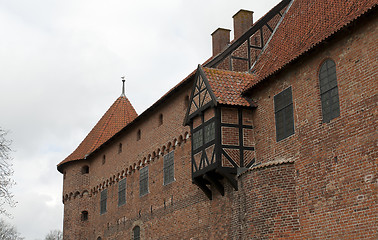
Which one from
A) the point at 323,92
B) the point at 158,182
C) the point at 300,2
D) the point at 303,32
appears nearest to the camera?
the point at 323,92

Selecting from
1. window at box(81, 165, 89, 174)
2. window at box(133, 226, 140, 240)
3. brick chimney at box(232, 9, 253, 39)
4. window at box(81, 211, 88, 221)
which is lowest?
window at box(133, 226, 140, 240)

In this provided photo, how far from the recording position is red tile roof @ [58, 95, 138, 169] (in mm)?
28812

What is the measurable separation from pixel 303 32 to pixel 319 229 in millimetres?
5832

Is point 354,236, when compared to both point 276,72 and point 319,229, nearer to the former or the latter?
point 319,229

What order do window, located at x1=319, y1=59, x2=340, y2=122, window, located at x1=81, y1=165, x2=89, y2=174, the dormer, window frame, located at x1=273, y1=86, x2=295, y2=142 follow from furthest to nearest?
window, located at x1=81, y1=165, x2=89, y2=174, the dormer, window frame, located at x1=273, y1=86, x2=295, y2=142, window, located at x1=319, y1=59, x2=340, y2=122

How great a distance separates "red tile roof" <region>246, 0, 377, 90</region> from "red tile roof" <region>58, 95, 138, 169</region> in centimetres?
1389

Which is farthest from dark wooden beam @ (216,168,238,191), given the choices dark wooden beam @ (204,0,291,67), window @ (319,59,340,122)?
dark wooden beam @ (204,0,291,67)

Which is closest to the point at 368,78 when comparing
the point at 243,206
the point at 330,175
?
the point at 330,175

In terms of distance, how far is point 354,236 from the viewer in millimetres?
11062

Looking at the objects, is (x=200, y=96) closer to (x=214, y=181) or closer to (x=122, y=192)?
(x=214, y=181)

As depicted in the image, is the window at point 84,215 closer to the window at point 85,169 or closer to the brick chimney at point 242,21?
the window at point 85,169

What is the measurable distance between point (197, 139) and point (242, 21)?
626cm

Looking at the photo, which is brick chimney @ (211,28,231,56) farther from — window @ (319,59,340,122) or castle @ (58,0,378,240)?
window @ (319,59,340,122)

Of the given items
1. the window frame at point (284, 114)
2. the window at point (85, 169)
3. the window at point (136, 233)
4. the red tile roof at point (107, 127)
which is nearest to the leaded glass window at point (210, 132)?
the window frame at point (284, 114)
